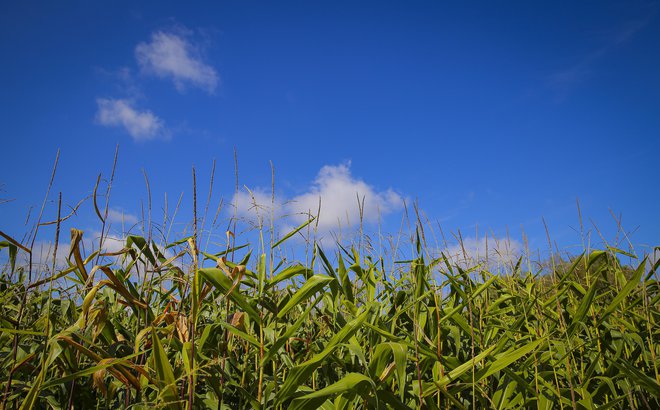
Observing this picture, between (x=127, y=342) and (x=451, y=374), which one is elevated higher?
(x=127, y=342)

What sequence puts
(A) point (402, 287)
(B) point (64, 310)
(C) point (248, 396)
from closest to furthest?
(C) point (248, 396), (B) point (64, 310), (A) point (402, 287)

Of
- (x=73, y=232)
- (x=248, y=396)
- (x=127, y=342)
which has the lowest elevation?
(x=248, y=396)

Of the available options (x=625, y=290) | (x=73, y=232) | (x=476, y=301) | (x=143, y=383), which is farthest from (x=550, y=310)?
(x=73, y=232)

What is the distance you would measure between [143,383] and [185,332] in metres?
0.29

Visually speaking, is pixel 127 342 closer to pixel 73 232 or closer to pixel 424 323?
pixel 73 232

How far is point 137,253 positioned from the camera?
2131mm

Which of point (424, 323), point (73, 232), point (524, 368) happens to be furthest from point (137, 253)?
point (524, 368)

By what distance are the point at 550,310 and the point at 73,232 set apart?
2943mm

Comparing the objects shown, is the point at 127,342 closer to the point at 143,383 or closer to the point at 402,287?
the point at 143,383

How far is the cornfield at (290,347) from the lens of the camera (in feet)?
5.29

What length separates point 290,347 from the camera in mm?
2271

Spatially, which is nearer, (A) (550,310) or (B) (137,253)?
(B) (137,253)

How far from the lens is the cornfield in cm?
161

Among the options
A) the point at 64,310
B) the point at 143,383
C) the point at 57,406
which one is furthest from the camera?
the point at 64,310
